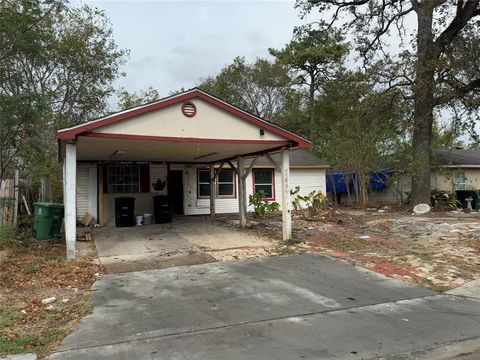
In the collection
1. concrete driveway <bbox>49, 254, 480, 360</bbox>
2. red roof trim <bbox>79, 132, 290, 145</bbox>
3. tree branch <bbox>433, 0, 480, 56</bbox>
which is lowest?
concrete driveway <bbox>49, 254, 480, 360</bbox>

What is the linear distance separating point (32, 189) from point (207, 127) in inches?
429

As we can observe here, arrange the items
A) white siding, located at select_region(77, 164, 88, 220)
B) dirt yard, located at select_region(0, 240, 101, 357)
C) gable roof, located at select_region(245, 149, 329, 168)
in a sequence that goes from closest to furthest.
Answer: dirt yard, located at select_region(0, 240, 101, 357)
white siding, located at select_region(77, 164, 88, 220)
gable roof, located at select_region(245, 149, 329, 168)

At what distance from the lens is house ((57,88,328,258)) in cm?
986

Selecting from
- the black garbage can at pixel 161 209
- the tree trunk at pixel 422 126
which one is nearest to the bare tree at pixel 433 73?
the tree trunk at pixel 422 126

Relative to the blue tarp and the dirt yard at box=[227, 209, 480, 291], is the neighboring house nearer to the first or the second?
the blue tarp

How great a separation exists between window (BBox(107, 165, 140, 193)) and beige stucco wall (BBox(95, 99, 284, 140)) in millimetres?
7543

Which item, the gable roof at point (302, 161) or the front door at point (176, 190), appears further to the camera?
the gable roof at point (302, 161)

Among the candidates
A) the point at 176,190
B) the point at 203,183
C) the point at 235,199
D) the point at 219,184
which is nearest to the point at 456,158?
the point at 235,199

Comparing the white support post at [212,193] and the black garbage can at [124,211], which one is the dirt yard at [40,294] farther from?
the white support post at [212,193]

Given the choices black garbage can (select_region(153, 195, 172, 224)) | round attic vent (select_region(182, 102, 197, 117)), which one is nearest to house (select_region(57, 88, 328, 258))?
round attic vent (select_region(182, 102, 197, 117))

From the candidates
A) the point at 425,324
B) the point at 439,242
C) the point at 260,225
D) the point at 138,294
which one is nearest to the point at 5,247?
the point at 138,294

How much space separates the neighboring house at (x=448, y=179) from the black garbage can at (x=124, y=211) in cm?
1363

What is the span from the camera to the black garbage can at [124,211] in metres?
15.7

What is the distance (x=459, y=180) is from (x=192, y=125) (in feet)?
67.1
